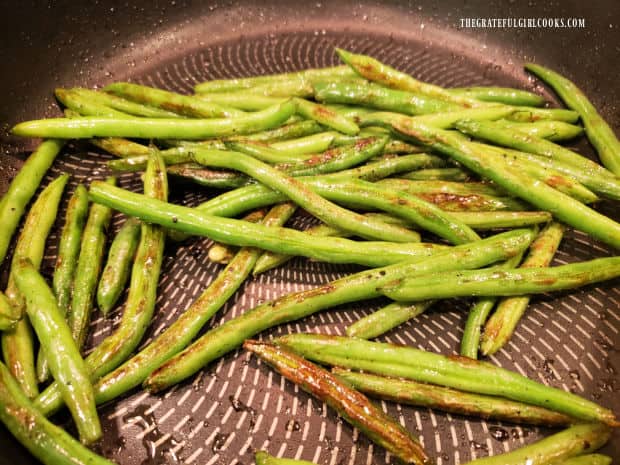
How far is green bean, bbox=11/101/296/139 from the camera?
343 cm

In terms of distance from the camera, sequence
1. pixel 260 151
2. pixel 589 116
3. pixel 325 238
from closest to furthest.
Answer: pixel 325 238 < pixel 260 151 < pixel 589 116

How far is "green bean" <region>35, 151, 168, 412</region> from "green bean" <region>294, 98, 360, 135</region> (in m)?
1.09

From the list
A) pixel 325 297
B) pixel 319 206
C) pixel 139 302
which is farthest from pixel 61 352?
pixel 319 206

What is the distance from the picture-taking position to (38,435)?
2244mm

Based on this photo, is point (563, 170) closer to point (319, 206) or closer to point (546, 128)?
→ point (546, 128)

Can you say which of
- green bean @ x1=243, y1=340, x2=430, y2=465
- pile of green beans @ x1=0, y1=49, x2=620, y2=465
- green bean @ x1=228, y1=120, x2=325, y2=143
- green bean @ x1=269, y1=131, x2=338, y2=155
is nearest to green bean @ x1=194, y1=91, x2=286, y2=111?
pile of green beans @ x1=0, y1=49, x2=620, y2=465

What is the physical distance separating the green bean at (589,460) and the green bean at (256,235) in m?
1.28

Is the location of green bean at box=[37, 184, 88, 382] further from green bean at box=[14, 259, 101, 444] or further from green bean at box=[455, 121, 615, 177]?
green bean at box=[455, 121, 615, 177]

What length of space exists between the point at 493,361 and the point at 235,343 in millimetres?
1536

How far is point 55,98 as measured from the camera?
4.09 metres

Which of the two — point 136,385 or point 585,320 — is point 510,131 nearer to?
point 585,320

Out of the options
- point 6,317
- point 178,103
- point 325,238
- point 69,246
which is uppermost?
point 178,103

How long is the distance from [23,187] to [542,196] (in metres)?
3.47

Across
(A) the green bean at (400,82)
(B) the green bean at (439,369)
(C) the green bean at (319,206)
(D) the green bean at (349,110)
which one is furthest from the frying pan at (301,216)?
(D) the green bean at (349,110)
